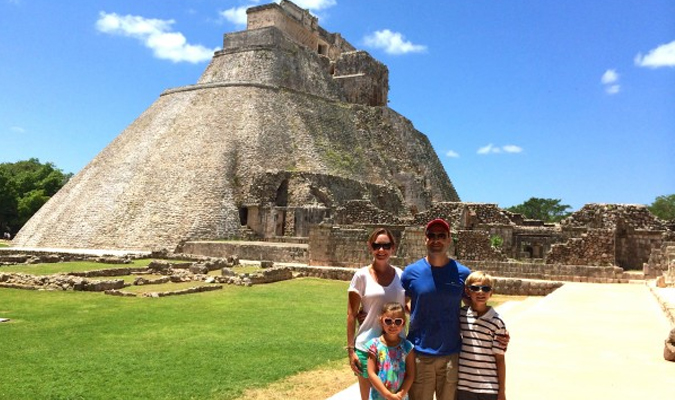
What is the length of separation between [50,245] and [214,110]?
14636 mm

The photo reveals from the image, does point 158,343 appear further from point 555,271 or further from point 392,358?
point 555,271

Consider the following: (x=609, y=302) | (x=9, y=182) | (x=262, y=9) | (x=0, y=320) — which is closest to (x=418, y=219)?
(x=609, y=302)

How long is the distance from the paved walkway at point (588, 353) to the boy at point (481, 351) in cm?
135

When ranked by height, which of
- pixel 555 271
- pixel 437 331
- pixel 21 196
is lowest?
pixel 555 271

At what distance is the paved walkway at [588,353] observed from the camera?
5.44 meters

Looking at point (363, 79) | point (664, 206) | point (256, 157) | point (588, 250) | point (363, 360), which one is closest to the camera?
point (363, 360)

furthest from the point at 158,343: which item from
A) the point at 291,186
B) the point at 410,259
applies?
the point at 291,186

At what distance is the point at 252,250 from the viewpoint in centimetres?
2688

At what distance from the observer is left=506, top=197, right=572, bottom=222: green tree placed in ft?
211

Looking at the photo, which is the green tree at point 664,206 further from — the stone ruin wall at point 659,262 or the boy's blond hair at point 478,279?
the boy's blond hair at point 478,279

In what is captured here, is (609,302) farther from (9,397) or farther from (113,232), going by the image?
(113,232)

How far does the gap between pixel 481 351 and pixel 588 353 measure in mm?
3787

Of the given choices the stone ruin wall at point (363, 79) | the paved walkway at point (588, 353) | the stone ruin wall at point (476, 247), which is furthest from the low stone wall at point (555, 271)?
the stone ruin wall at point (363, 79)

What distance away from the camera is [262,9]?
50.0 meters
